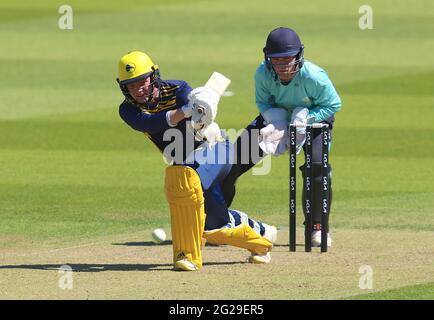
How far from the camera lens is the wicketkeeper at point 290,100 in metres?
10.3

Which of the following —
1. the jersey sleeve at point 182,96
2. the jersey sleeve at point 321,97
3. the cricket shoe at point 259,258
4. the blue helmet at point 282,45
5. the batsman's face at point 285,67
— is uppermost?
the blue helmet at point 282,45

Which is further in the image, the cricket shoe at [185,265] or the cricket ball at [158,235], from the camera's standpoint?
the cricket ball at [158,235]

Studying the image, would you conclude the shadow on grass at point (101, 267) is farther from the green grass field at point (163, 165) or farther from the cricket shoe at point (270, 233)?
the cricket shoe at point (270, 233)

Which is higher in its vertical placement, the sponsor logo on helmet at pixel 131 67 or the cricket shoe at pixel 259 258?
the sponsor logo on helmet at pixel 131 67

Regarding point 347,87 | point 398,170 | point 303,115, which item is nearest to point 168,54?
point 347,87

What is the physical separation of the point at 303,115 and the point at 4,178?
4688mm

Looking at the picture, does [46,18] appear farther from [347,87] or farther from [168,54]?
[347,87]

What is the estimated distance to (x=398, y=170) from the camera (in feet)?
47.9

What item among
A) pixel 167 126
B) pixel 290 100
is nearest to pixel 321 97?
pixel 290 100

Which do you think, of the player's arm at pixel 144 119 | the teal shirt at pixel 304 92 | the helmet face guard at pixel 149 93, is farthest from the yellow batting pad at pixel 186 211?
the teal shirt at pixel 304 92

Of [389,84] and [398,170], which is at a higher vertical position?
[389,84]

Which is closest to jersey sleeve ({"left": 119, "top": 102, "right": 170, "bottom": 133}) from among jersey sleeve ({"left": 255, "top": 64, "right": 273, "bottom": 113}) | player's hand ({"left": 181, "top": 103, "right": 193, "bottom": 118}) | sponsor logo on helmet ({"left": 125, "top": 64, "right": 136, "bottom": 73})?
player's hand ({"left": 181, "top": 103, "right": 193, "bottom": 118})

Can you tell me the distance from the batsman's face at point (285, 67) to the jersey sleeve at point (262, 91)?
202 mm

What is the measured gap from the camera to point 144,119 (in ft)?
31.7
